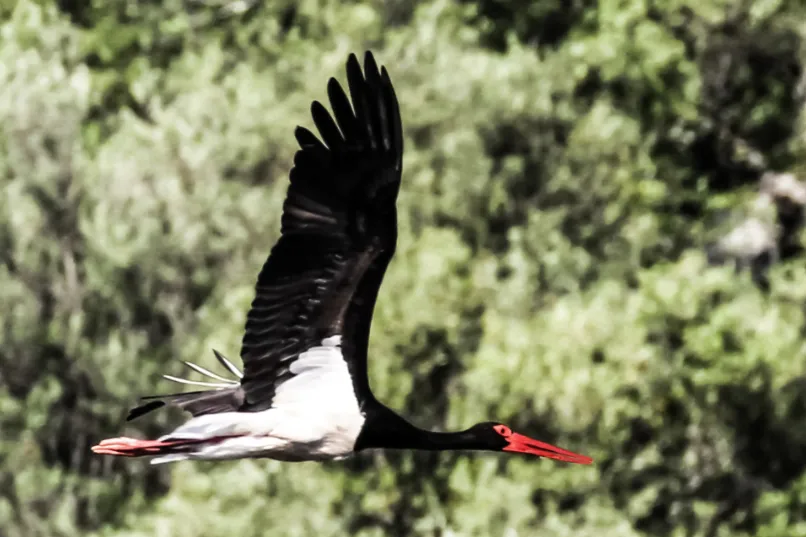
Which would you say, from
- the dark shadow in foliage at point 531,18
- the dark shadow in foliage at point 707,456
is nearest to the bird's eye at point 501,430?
the dark shadow in foliage at point 707,456

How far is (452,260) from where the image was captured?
1795 centimetres

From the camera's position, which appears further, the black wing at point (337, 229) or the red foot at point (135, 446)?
the red foot at point (135, 446)

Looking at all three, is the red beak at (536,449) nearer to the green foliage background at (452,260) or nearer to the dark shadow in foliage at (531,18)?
the green foliage background at (452,260)

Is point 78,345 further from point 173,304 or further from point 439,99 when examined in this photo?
point 439,99

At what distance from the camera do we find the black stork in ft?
29.2

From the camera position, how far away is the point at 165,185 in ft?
64.3

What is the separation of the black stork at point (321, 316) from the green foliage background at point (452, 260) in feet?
21.4

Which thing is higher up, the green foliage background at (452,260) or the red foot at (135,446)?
the green foliage background at (452,260)

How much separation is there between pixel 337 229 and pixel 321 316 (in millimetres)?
417

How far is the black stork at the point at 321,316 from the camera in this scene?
29.2 feet

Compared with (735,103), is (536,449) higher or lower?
lower

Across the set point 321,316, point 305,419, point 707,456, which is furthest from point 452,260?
point 321,316

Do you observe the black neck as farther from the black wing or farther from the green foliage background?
the green foliage background

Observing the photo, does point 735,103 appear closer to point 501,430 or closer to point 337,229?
point 501,430
